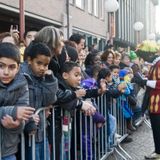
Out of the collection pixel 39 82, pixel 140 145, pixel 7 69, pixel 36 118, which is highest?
pixel 7 69

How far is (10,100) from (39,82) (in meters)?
0.60

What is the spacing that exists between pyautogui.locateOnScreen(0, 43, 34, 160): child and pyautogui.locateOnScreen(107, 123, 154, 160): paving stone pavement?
326 centimetres

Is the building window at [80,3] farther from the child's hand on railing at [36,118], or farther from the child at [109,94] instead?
the child's hand on railing at [36,118]

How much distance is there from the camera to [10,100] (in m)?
3.41

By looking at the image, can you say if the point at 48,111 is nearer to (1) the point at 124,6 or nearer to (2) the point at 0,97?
(2) the point at 0,97

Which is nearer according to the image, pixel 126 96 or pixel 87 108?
pixel 87 108

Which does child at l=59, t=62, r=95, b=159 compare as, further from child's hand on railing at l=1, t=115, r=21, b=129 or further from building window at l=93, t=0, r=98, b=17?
building window at l=93, t=0, r=98, b=17

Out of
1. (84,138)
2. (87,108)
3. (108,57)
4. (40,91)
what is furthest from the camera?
(108,57)

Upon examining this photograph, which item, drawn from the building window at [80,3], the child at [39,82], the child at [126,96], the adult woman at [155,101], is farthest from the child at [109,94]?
the building window at [80,3]

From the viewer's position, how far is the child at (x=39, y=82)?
3920mm

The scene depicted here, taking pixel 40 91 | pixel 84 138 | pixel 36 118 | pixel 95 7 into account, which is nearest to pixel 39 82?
pixel 40 91

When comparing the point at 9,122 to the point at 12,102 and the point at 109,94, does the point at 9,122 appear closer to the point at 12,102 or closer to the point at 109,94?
the point at 12,102

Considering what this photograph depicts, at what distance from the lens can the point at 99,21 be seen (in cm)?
2742

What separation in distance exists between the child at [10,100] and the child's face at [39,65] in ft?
1.56
